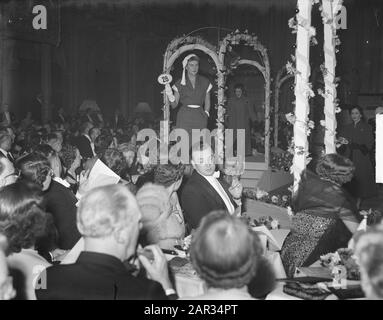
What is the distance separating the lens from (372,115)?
11062 mm

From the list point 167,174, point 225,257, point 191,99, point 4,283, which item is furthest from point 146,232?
point 191,99

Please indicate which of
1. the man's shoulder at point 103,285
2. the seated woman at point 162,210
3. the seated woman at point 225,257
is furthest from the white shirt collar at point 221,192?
the seated woman at point 225,257

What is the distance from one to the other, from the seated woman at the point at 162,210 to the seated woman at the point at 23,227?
0.85m

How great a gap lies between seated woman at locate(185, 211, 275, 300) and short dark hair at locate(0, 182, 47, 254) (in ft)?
3.34

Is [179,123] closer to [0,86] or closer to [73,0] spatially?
[0,86]

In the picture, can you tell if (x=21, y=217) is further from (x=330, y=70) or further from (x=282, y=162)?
(x=282, y=162)

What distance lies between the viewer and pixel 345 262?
321 centimetres

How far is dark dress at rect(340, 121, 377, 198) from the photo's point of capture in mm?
8312

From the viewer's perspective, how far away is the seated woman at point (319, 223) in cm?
379

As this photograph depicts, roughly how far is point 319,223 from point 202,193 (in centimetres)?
111

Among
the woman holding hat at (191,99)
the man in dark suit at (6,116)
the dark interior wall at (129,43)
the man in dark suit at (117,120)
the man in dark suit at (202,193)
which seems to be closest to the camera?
the man in dark suit at (202,193)

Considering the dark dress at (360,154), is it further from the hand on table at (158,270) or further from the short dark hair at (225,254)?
the short dark hair at (225,254)

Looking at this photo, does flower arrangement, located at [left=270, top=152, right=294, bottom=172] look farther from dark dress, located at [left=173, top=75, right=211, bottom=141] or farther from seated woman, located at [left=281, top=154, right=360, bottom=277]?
seated woman, located at [left=281, top=154, right=360, bottom=277]
